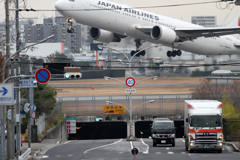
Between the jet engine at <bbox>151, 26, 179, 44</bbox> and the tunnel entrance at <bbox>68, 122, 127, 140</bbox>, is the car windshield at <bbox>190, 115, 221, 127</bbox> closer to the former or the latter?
the jet engine at <bbox>151, 26, 179, 44</bbox>

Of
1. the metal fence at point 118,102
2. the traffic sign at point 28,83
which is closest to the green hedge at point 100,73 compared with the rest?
the metal fence at point 118,102

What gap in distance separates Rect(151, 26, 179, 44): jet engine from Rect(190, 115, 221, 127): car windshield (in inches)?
865

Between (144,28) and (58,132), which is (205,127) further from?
(58,132)

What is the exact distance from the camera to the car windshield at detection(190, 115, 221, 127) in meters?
24.1

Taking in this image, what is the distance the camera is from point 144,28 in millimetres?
44406

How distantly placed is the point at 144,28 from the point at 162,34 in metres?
2.21

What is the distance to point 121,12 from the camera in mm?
42781

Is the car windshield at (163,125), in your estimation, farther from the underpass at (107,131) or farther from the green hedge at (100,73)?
the green hedge at (100,73)

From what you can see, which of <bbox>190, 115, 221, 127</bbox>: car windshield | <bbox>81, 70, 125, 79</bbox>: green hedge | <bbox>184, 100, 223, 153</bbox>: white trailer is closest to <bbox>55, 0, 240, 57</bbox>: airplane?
<bbox>184, 100, 223, 153</bbox>: white trailer

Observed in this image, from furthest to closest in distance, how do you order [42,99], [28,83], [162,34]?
[162,34] → [42,99] → [28,83]

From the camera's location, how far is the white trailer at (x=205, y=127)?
24047 millimetres

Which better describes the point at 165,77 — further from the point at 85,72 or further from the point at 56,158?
the point at 56,158

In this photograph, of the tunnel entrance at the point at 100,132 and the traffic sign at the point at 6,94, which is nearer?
the traffic sign at the point at 6,94

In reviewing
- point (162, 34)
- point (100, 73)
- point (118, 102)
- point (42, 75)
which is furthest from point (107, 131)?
point (100, 73)
